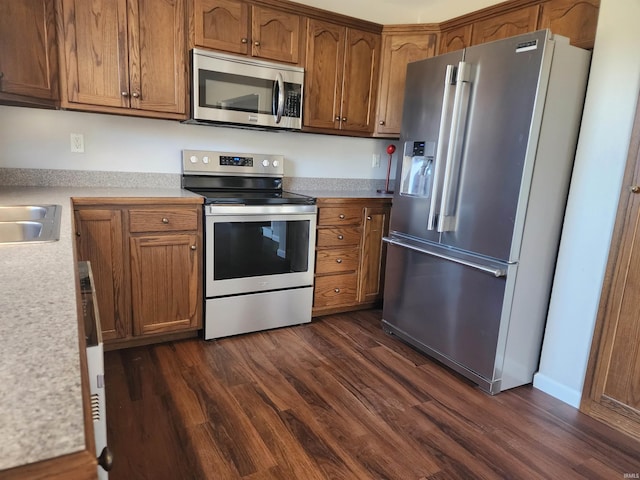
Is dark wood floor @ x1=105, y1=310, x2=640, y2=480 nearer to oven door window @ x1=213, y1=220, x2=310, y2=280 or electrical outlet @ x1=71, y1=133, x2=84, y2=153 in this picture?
oven door window @ x1=213, y1=220, x2=310, y2=280

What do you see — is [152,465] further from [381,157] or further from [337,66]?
[381,157]

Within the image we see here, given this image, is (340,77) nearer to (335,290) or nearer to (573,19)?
(573,19)

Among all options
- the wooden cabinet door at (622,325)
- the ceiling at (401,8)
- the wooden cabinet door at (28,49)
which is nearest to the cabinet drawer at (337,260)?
the wooden cabinet door at (622,325)

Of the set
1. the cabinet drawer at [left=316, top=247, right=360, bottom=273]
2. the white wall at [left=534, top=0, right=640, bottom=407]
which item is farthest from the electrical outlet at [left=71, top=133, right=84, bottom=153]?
the white wall at [left=534, top=0, right=640, bottom=407]

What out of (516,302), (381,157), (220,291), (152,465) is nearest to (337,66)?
(381,157)

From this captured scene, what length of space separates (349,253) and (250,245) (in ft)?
2.53

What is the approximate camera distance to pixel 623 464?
5.60ft

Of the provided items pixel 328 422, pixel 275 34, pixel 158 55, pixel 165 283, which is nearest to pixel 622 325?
pixel 328 422

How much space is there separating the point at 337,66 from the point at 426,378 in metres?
2.12

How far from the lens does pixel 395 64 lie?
307 centimetres

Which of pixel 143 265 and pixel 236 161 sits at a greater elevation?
pixel 236 161

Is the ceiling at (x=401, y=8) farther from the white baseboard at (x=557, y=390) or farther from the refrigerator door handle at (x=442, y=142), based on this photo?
the white baseboard at (x=557, y=390)

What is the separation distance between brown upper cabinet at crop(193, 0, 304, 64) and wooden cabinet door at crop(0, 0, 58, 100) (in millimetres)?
743

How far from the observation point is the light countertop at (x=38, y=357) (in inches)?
17.1
